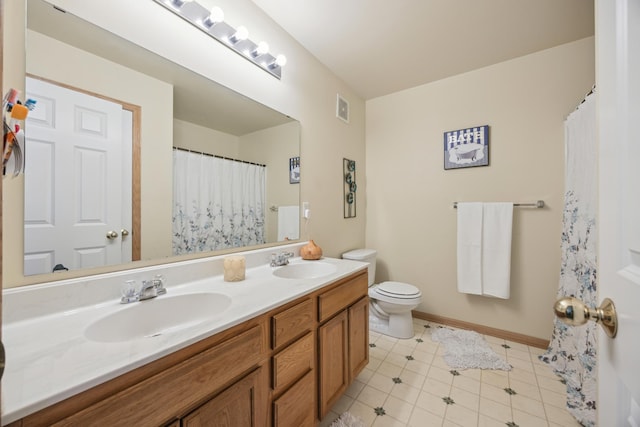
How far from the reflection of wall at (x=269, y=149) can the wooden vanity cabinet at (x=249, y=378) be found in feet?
2.34

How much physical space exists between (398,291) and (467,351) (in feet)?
2.15

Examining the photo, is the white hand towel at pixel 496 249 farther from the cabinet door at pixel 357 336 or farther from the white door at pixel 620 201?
the white door at pixel 620 201

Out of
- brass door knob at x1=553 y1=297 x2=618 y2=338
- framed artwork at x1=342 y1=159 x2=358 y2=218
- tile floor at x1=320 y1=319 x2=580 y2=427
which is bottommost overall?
tile floor at x1=320 y1=319 x2=580 y2=427

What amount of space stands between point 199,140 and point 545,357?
275 cm

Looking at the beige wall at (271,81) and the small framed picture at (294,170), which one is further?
the small framed picture at (294,170)

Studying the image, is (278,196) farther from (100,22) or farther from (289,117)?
A: (100,22)

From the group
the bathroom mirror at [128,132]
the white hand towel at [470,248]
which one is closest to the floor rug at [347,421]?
the bathroom mirror at [128,132]

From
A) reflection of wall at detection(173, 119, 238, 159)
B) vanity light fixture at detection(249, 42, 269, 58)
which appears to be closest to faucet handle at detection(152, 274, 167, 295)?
reflection of wall at detection(173, 119, 238, 159)

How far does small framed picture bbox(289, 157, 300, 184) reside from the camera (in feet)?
6.13

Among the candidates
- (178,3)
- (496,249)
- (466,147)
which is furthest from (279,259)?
(466,147)

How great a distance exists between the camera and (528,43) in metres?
1.94

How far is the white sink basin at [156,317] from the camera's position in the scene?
2.82ft

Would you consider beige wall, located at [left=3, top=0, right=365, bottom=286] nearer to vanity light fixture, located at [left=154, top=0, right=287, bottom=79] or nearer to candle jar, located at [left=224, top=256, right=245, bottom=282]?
vanity light fixture, located at [left=154, top=0, right=287, bottom=79]

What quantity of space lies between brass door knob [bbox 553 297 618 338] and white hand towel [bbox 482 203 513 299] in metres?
1.88
